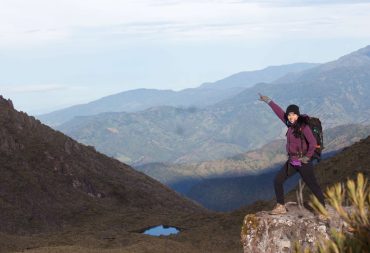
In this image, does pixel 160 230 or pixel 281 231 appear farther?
pixel 160 230

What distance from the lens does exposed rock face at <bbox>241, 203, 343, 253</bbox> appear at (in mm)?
14922

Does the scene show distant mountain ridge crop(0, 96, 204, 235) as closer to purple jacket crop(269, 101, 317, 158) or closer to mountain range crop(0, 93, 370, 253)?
mountain range crop(0, 93, 370, 253)

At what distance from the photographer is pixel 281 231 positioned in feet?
50.9

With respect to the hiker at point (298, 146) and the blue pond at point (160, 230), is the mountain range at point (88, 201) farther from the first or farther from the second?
the hiker at point (298, 146)

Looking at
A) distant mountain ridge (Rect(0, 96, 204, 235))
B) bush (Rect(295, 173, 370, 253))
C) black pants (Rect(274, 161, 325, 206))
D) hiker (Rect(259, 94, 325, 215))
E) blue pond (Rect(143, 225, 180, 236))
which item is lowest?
bush (Rect(295, 173, 370, 253))

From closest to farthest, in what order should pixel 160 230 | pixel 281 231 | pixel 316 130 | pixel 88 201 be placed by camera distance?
pixel 316 130 < pixel 281 231 < pixel 160 230 < pixel 88 201

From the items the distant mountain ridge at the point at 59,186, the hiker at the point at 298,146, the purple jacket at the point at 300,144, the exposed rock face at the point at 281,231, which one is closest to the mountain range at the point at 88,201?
the distant mountain ridge at the point at 59,186

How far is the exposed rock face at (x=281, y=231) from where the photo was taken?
14.9m

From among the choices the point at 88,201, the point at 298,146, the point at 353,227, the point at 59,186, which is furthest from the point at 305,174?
the point at 59,186

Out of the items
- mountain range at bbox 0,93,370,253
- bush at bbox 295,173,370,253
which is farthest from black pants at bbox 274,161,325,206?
mountain range at bbox 0,93,370,253

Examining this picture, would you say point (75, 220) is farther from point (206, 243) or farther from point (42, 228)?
point (206, 243)

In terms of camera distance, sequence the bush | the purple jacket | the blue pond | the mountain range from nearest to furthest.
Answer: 1. the bush
2. the purple jacket
3. the mountain range
4. the blue pond

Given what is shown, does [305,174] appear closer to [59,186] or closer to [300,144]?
[300,144]

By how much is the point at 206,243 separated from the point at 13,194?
44702 millimetres
